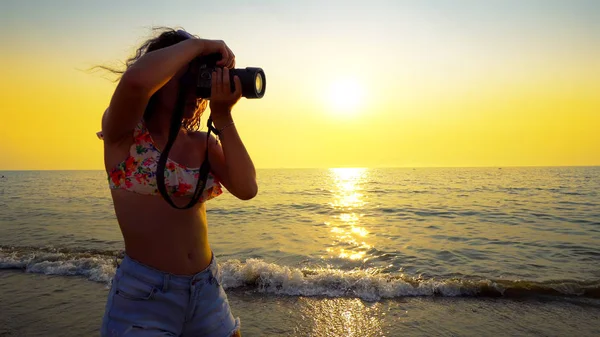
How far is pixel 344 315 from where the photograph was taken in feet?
15.8

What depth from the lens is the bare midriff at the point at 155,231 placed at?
1626 mm

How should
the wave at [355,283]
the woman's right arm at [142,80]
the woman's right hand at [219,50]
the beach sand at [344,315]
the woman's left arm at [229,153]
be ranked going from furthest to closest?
1. the wave at [355,283]
2. the beach sand at [344,315]
3. the woman's left arm at [229,153]
4. the woman's right hand at [219,50]
5. the woman's right arm at [142,80]

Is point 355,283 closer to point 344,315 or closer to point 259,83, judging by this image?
point 344,315

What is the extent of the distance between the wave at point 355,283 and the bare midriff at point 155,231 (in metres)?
4.25

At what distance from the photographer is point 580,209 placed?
15438mm

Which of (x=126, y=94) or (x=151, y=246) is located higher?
(x=126, y=94)

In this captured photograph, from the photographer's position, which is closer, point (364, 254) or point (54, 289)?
point (54, 289)

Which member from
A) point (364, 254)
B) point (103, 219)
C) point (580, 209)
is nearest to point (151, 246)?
point (364, 254)

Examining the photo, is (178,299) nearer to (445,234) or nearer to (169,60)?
(169,60)

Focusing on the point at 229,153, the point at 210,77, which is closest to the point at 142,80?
the point at 210,77

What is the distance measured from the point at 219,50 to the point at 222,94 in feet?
0.55

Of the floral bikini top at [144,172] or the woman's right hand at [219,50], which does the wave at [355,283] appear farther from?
the woman's right hand at [219,50]

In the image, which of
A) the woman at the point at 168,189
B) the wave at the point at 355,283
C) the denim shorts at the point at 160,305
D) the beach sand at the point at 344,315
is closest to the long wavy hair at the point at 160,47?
the woman at the point at 168,189

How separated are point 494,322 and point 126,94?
15.8ft
